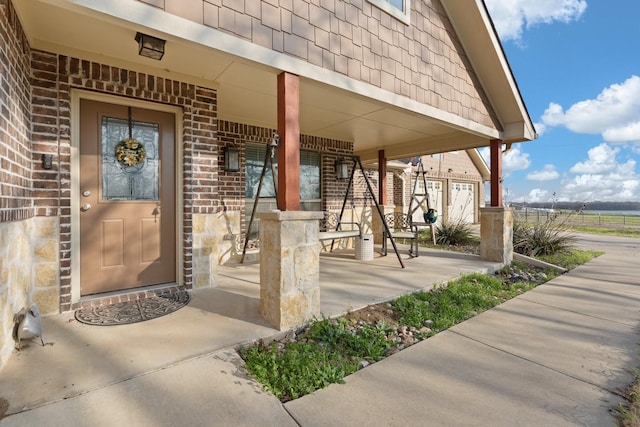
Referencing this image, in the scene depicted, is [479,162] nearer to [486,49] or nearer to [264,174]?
[486,49]

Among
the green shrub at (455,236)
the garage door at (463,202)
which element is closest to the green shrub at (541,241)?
the green shrub at (455,236)

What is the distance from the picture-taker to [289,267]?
2496mm

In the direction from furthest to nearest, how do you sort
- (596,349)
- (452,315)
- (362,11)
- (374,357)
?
(362,11), (452,315), (596,349), (374,357)

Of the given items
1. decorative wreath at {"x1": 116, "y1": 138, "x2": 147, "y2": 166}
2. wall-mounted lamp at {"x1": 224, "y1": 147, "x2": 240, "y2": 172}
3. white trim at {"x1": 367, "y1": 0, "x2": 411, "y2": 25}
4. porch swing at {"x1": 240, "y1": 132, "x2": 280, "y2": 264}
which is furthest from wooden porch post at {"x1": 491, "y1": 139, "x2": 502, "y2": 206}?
decorative wreath at {"x1": 116, "y1": 138, "x2": 147, "y2": 166}

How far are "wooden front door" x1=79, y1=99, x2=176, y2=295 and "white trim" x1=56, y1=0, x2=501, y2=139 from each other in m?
1.36

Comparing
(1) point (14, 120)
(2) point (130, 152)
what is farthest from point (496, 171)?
(1) point (14, 120)

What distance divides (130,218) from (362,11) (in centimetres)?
334

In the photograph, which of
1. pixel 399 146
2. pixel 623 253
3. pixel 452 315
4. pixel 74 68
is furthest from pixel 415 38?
pixel 623 253

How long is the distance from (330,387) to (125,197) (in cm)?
268

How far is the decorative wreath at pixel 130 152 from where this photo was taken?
3.04m

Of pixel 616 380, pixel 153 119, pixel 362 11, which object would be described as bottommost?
pixel 616 380

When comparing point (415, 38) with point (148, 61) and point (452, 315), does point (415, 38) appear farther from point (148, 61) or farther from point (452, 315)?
point (452, 315)

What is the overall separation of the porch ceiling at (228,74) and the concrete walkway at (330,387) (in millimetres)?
2170

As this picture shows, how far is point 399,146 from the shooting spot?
21.9 ft
